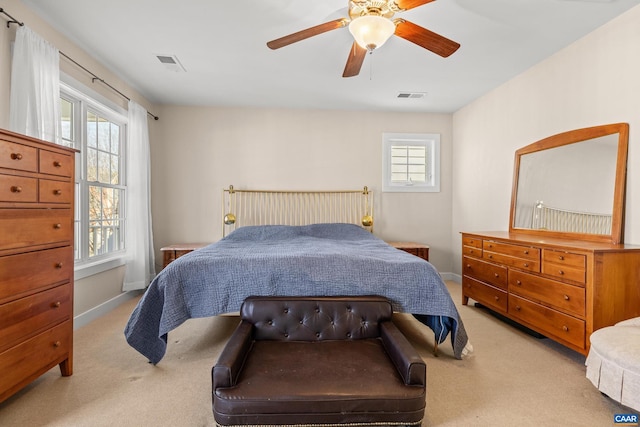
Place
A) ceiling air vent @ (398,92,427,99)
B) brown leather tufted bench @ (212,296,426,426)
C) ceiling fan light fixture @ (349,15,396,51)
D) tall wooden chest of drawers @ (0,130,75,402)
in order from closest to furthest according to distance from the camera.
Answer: brown leather tufted bench @ (212,296,426,426) < tall wooden chest of drawers @ (0,130,75,402) < ceiling fan light fixture @ (349,15,396,51) < ceiling air vent @ (398,92,427,99)

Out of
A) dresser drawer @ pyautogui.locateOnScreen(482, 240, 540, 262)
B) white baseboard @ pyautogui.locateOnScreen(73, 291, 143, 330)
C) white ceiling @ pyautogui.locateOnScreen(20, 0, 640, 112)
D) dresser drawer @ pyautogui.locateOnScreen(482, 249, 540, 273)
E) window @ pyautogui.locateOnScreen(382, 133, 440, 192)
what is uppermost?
white ceiling @ pyautogui.locateOnScreen(20, 0, 640, 112)

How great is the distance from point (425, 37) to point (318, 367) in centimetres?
202

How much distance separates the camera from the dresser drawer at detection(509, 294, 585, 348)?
6.97ft

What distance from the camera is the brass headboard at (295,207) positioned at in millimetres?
4445

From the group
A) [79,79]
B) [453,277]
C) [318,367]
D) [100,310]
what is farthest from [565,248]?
[79,79]

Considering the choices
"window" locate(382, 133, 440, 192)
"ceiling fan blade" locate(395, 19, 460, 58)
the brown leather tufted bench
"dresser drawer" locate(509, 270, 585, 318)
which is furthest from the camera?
"window" locate(382, 133, 440, 192)

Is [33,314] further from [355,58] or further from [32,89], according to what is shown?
[355,58]

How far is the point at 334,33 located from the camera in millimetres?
2617

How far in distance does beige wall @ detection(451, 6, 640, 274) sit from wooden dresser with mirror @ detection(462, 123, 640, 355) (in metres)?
0.11

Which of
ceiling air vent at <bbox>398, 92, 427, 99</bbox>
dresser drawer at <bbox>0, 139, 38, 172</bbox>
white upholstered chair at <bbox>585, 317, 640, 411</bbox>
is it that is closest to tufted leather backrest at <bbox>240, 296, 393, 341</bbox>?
white upholstered chair at <bbox>585, 317, 640, 411</bbox>

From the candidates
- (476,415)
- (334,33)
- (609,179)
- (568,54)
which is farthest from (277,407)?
(568,54)

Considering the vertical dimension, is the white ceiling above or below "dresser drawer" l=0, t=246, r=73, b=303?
above

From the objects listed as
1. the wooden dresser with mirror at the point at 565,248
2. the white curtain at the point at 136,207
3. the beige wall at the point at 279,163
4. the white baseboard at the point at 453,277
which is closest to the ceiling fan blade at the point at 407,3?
the wooden dresser with mirror at the point at 565,248

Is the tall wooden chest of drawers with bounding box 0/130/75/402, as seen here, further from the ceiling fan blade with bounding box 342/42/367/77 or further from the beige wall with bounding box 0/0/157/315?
the ceiling fan blade with bounding box 342/42/367/77
